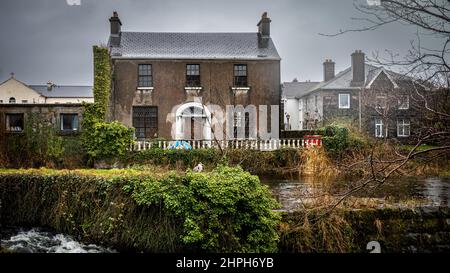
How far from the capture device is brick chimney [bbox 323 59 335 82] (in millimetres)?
32375

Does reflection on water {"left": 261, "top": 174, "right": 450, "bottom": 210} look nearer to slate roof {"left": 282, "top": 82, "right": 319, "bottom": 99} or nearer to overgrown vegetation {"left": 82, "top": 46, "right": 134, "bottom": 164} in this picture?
overgrown vegetation {"left": 82, "top": 46, "right": 134, "bottom": 164}

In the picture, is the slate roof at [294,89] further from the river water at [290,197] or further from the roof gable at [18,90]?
the roof gable at [18,90]

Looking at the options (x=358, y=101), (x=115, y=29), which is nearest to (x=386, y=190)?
(x=115, y=29)

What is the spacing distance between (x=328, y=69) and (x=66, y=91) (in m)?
31.1

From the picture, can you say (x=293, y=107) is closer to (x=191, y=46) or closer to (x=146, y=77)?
(x=191, y=46)

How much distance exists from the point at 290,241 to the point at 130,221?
3190 millimetres

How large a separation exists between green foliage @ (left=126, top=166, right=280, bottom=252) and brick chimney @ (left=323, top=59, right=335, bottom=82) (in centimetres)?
2790

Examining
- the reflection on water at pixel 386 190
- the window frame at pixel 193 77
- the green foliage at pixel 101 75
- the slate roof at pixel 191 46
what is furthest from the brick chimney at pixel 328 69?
the green foliage at pixel 101 75

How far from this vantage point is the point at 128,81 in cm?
2138

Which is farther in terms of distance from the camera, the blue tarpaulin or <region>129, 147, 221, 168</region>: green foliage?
the blue tarpaulin

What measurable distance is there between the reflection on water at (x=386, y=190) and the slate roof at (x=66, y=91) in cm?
3509

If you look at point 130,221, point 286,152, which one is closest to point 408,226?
point 130,221

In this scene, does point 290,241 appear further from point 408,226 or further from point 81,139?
point 81,139

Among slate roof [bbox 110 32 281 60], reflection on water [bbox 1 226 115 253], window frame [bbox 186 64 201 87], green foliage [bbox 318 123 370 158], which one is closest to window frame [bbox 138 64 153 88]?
slate roof [bbox 110 32 281 60]
